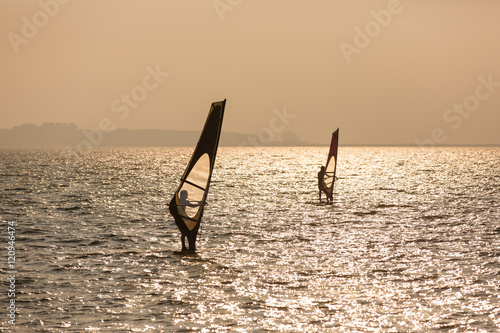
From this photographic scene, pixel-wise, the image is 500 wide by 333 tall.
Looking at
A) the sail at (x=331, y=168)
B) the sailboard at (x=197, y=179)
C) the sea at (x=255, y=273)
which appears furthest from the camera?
the sail at (x=331, y=168)

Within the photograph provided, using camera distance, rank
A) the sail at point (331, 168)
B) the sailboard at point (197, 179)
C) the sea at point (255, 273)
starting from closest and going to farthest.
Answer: the sea at point (255, 273) → the sailboard at point (197, 179) → the sail at point (331, 168)

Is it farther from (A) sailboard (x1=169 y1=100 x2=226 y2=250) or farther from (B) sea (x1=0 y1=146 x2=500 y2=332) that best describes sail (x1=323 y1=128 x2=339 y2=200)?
(A) sailboard (x1=169 y1=100 x2=226 y2=250)

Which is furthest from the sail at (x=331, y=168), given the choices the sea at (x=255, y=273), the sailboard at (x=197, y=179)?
the sailboard at (x=197, y=179)

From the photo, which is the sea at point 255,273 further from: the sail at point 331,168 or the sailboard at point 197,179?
the sail at point 331,168

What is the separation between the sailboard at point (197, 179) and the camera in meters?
19.7

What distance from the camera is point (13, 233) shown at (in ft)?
82.2

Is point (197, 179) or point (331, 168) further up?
point (331, 168)

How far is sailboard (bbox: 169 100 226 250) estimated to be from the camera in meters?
19.7

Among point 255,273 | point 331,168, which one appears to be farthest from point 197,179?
point 331,168

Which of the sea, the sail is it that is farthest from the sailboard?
the sail

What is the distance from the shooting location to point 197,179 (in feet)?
66.0

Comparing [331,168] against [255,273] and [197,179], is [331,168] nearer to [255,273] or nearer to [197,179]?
[197,179]

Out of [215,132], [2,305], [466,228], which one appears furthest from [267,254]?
[466,228]

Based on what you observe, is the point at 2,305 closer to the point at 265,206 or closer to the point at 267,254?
the point at 267,254
